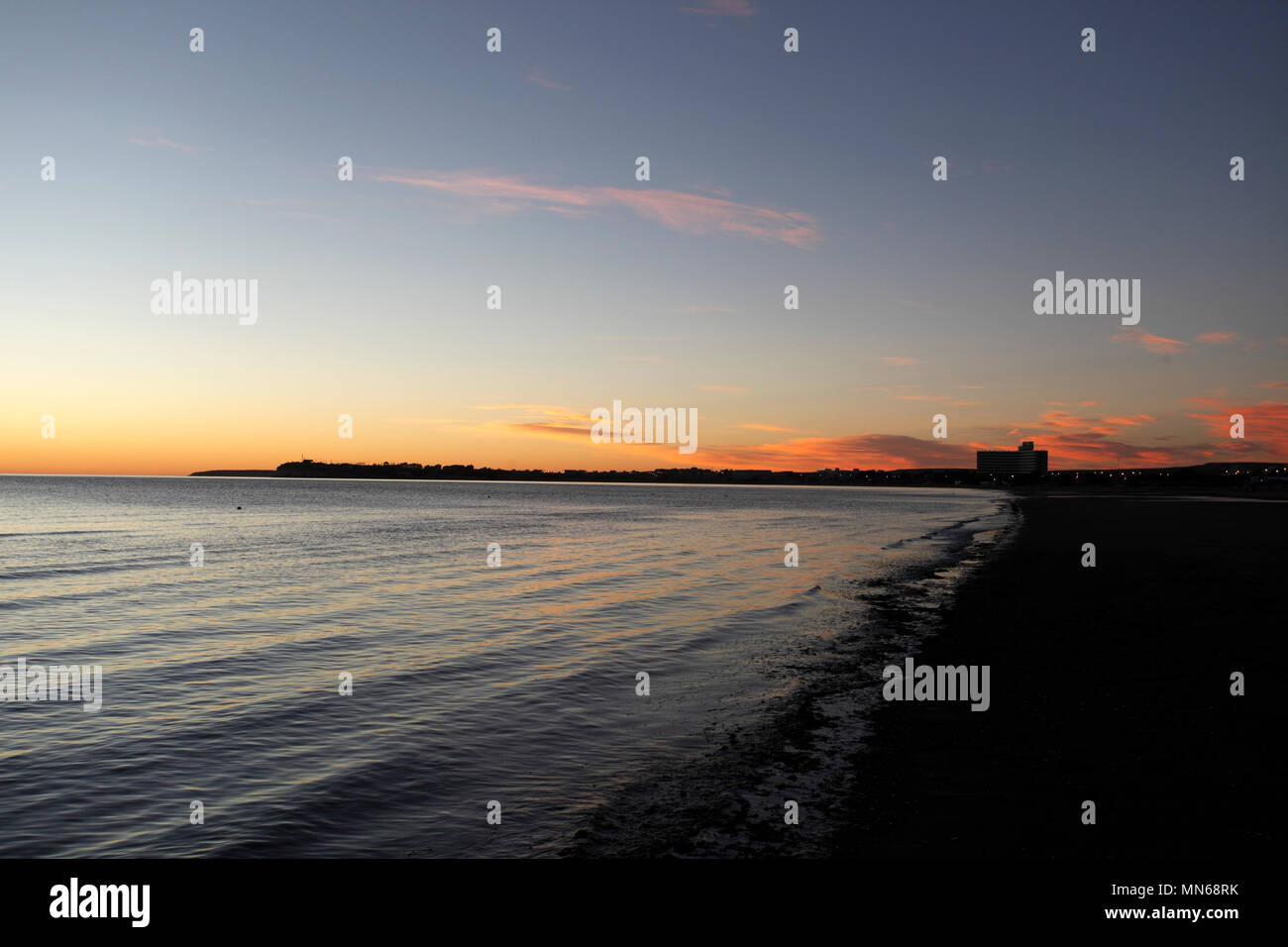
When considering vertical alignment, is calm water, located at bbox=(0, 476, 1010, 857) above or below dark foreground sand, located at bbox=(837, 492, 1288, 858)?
below

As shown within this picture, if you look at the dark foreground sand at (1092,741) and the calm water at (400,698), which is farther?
the calm water at (400,698)

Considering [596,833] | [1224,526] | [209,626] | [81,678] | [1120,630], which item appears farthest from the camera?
[1224,526]

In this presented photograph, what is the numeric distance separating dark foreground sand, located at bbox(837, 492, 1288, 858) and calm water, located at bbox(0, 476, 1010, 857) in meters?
1.35

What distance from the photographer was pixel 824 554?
158 ft

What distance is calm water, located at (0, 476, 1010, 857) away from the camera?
9.60m

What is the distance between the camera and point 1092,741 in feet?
35.1

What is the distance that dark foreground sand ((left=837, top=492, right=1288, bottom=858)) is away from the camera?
307 inches

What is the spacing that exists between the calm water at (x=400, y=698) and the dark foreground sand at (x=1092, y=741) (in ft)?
4.43

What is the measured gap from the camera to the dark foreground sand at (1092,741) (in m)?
7.79

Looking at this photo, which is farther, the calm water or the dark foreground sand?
the calm water
